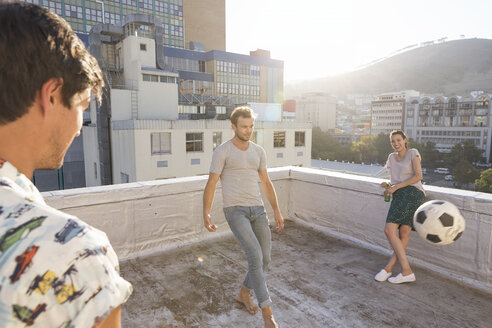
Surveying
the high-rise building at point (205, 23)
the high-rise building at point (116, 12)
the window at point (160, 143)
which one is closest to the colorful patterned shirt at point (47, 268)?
the window at point (160, 143)

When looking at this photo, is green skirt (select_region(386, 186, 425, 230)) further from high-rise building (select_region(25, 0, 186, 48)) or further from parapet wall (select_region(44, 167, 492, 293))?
high-rise building (select_region(25, 0, 186, 48))

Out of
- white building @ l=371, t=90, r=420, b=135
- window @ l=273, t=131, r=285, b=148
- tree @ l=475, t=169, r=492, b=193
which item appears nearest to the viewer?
window @ l=273, t=131, r=285, b=148

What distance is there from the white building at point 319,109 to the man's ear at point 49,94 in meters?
155

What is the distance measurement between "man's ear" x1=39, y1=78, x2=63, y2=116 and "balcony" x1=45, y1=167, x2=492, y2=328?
11.5 ft

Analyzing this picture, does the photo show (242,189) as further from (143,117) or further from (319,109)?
(319,109)

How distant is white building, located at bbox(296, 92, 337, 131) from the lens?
498ft

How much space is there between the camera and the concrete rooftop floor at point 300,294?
384cm

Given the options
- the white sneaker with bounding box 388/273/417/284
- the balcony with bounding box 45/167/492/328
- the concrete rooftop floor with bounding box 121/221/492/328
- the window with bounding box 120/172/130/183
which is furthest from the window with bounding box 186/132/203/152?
the white sneaker with bounding box 388/273/417/284

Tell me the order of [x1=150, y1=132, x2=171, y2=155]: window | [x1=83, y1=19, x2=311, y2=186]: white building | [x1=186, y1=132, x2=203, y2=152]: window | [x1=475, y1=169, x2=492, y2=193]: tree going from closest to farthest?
[x1=83, y1=19, x2=311, y2=186]: white building, [x1=150, y1=132, x2=171, y2=155]: window, [x1=186, y1=132, x2=203, y2=152]: window, [x1=475, y1=169, x2=492, y2=193]: tree

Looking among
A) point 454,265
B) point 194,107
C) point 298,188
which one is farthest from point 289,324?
point 194,107

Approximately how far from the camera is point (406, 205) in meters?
4.81

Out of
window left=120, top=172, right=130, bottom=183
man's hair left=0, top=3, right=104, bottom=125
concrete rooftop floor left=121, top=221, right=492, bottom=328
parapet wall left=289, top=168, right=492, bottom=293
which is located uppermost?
man's hair left=0, top=3, right=104, bottom=125

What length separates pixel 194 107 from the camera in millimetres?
43219

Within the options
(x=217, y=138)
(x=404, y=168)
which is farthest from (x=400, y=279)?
(x=217, y=138)
